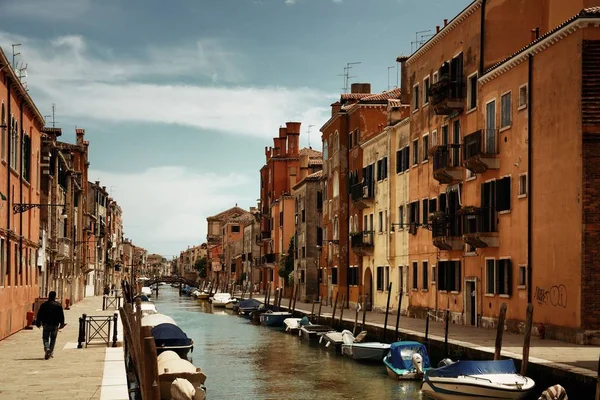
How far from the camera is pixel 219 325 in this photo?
54750 millimetres

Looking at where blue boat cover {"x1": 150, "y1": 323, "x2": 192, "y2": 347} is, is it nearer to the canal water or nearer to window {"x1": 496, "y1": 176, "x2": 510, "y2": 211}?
the canal water

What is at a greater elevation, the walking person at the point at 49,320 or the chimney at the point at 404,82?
the chimney at the point at 404,82

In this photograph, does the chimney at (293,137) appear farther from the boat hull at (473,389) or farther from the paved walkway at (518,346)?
the boat hull at (473,389)

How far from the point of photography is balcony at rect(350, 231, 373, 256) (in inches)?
1774

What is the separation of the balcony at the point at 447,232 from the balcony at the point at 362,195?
11.5 metres

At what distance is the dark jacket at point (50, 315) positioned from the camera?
19875 mm

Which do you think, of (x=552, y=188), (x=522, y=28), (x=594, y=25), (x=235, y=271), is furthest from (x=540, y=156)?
(x=235, y=271)

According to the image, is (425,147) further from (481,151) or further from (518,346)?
(518,346)

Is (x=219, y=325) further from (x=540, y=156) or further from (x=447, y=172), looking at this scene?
(x=540, y=156)

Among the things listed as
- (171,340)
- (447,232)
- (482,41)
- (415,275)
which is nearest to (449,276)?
(447,232)

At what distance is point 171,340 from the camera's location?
92.3 feet

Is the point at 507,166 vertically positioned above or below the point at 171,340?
above

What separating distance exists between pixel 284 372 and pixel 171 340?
3876mm

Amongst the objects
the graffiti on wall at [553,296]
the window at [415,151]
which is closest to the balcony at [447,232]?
the window at [415,151]
